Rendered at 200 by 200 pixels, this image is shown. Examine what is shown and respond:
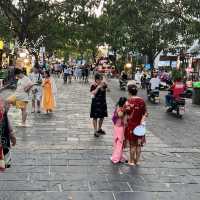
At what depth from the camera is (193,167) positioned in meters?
9.98

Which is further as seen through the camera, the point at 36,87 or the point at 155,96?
the point at 155,96

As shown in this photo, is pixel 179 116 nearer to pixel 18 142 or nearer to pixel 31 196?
pixel 18 142

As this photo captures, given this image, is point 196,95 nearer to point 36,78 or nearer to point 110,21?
point 36,78

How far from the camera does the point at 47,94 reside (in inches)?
729

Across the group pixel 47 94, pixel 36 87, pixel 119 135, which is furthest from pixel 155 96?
pixel 119 135

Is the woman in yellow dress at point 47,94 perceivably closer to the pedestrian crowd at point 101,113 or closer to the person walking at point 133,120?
the pedestrian crowd at point 101,113

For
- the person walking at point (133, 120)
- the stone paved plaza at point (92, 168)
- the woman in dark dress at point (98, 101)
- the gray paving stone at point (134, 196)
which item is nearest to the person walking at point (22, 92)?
the stone paved plaza at point (92, 168)

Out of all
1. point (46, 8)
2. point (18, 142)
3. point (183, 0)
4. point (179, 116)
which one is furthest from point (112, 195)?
point (46, 8)

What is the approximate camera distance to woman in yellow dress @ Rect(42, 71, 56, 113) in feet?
60.4

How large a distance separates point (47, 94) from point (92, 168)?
9.21 m

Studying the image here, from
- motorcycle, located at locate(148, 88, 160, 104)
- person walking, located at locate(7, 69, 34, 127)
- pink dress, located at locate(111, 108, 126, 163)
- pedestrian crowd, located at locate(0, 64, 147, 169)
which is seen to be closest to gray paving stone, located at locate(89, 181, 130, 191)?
pedestrian crowd, located at locate(0, 64, 147, 169)

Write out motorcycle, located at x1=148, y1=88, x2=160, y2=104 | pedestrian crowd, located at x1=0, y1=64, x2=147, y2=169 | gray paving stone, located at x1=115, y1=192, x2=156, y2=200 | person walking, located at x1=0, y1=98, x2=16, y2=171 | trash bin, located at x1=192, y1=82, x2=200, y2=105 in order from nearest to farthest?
person walking, located at x1=0, y1=98, x2=16, y2=171 → pedestrian crowd, located at x1=0, y1=64, x2=147, y2=169 → gray paving stone, located at x1=115, y1=192, x2=156, y2=200 → motorcycle, located at x1=148, y1=88, x2=160, y2=104 → trash bin, located at x1=192, y1=82, x2=200, y2=105

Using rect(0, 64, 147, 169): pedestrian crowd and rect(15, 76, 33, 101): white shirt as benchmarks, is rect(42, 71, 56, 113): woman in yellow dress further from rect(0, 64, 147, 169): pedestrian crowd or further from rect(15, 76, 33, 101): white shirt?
rect(15, 76, 33, 101): white shirt

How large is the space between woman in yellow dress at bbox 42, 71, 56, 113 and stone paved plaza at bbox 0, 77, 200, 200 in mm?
3036
